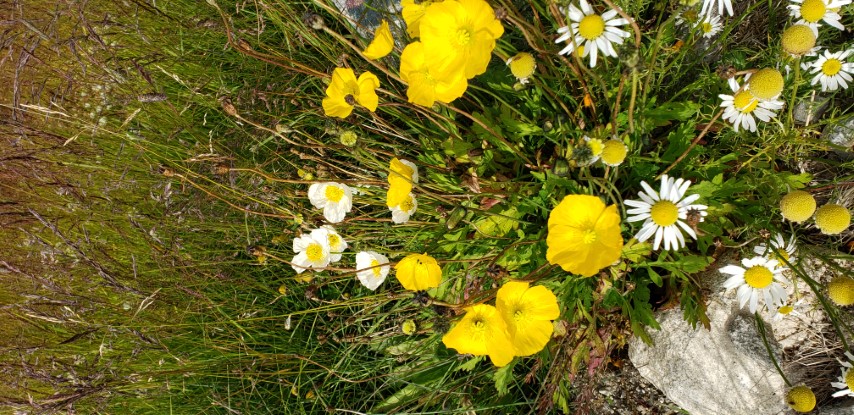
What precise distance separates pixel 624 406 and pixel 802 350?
0.86 meters

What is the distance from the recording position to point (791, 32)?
1.71 meters

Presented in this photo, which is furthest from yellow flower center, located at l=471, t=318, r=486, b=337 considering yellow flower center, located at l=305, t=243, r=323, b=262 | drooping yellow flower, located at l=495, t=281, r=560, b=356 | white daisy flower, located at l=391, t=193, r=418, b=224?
yellow flower center, located at l=305, t=243, r=323, b=262

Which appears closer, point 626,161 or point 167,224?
point 626,161

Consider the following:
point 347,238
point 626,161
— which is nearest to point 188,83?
point 347,238

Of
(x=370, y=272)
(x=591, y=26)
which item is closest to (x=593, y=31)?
(x=591, y=26)

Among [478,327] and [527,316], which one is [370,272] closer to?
[478,327]

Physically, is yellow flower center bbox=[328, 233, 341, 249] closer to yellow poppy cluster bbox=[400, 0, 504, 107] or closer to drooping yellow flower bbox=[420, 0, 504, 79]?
yellow poppy cluster bbox=[400, 0, 504, 107]

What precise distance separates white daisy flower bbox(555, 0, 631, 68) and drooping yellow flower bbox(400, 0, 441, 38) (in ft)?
1.59

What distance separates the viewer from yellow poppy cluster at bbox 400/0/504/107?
166 cm

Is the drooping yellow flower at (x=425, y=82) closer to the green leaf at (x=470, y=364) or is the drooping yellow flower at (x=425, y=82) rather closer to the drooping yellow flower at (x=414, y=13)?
the drooping yellow flower at (x=414, y=13)

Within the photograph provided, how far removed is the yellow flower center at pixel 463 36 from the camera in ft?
5.62

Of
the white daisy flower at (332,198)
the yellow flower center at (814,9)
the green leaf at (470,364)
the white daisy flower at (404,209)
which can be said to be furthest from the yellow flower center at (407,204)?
the yellow flower center at (814,9)

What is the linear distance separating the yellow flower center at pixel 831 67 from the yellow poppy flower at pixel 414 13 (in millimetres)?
1562

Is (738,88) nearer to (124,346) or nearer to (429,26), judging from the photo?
(429,26)
